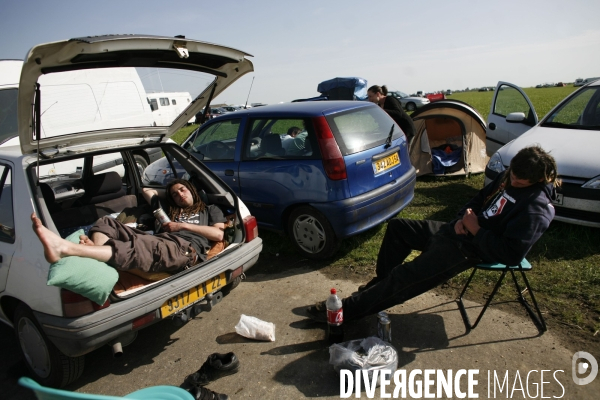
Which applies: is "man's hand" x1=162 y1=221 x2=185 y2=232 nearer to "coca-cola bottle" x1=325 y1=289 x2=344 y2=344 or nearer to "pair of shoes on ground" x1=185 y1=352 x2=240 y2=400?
"pair of shoes on ground" x1=185 y1=352 x2=240 y2=400

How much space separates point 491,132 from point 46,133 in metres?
6.66

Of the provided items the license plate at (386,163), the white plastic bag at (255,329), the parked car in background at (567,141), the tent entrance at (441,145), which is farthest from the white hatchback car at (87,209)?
the tent entrance at (441,145)

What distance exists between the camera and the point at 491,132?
7301 millimetres

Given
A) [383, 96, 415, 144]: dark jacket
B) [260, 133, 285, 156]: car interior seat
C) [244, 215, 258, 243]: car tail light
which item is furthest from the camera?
[383, 96, 415, 144]: dark jacket

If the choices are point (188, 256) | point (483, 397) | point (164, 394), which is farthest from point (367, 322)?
point (164, 394)

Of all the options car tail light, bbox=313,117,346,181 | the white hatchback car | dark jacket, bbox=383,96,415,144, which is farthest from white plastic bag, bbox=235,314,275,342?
dark jacket, bbox=383,96,415,144

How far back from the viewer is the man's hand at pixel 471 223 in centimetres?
303

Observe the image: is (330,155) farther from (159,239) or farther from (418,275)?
(159,239)

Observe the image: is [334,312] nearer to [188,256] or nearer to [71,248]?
[188,256]

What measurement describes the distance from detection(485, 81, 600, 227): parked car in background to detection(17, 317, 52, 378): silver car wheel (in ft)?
15.8

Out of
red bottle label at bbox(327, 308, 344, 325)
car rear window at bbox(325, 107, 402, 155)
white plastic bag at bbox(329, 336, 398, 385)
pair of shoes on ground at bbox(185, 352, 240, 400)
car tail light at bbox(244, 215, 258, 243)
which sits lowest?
pair of shoes on ground at bbox(185, 352, 240, 400)

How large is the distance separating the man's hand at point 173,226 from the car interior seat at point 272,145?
1515 millimetres

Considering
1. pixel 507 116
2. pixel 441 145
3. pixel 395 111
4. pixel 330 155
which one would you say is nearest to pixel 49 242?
pixel 330 155

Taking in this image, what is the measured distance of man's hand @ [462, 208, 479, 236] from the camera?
3025 millimetres
